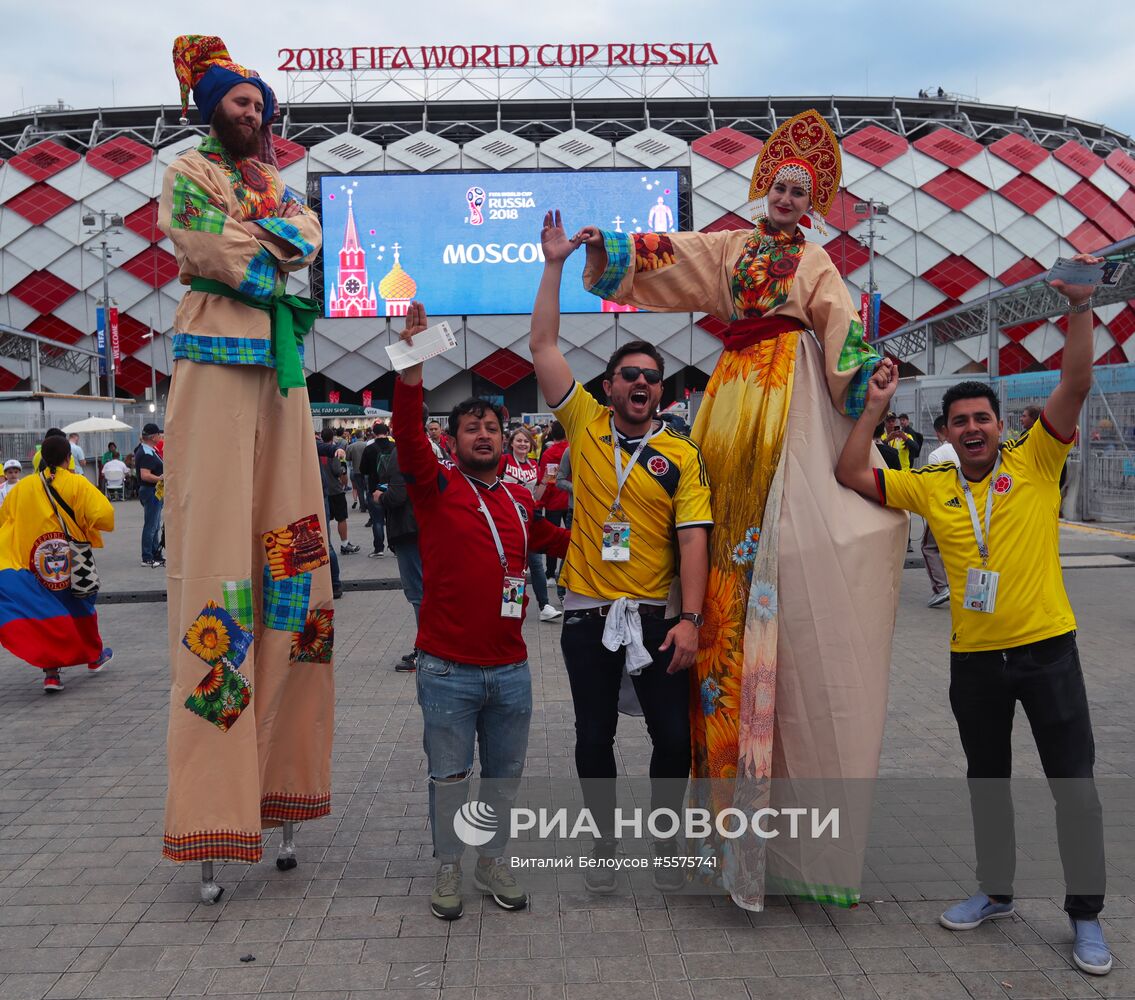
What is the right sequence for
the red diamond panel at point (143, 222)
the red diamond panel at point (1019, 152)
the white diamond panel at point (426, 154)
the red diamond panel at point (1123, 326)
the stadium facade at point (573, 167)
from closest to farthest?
the white diamond panel at point (426, 154) → the stadium facade at point (573, 167) → the red diamond panel at point (143, 222) → the red diamond panel at point (1019, 152) → the red diamond panel at point (1123, 326)

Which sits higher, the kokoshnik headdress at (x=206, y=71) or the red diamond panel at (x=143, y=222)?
the red diamond panel at (x=143, y=222)

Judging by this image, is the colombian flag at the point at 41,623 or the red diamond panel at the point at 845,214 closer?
the colombian flag at the point at 41,623

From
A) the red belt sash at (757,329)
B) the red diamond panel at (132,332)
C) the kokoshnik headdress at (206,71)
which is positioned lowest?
the red belt sash at (757,329)

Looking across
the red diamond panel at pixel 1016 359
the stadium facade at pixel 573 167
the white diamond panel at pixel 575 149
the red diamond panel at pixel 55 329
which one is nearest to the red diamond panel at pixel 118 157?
the stadium facade at pixel 573 167

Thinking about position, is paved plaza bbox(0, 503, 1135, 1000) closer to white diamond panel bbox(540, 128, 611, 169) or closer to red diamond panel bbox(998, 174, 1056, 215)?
white diamond panel bbox(540, 128, 611, 169)

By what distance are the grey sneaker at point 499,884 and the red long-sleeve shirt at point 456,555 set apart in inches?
26.9

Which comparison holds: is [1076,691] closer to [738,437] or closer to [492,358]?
[738,437]

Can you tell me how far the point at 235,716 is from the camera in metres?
3.06

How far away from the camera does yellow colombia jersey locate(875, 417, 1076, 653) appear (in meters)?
2.81

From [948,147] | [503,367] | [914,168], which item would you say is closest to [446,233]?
[503,367]

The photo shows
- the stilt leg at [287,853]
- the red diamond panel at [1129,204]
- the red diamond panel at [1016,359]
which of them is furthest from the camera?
the red diamond panel at [1129,204]

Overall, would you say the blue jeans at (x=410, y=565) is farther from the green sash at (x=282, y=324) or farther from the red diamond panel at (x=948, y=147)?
the red diamond panel at (x=948, y=147)

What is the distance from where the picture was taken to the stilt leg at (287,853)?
3.38 meters

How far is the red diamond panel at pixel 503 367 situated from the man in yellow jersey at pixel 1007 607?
35656mm
